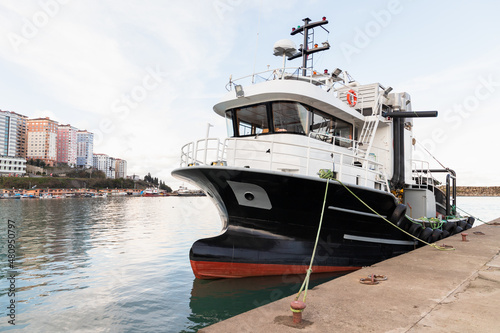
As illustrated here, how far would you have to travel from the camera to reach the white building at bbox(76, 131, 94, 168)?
170m

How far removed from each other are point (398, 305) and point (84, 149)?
646ft

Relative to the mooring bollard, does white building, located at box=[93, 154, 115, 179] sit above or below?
above

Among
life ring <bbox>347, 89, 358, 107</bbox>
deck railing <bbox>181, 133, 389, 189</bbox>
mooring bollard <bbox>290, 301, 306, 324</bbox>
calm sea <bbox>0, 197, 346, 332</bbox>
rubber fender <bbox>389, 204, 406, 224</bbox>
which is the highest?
life ring <bbox>347, 89, 358, 107</bbox>

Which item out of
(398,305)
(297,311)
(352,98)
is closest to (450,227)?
(352,98)

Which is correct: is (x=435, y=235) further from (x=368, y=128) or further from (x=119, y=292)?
(x=119, y=292)

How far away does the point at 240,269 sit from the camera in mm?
7785

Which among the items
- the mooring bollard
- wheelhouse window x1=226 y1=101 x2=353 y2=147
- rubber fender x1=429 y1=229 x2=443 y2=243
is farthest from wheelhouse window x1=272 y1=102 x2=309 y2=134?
the mooring bollard

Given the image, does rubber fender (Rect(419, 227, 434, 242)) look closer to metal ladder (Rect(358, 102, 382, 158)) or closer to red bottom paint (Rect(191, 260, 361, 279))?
metal ladder (Rect(358, 102, 382, 158))

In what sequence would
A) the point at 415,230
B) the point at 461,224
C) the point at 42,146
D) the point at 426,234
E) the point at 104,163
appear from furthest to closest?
the point at 104,163 < the point at 42,146 < the point at 461,224 < the point at 426,234 < the point at 415,230

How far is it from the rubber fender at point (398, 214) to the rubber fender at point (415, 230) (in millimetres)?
862

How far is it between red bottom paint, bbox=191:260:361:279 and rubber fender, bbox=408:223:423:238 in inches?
105

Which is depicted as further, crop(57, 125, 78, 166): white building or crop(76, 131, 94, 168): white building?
crop(76, 131, 94, 168): white building

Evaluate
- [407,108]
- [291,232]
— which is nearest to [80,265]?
[291,232]

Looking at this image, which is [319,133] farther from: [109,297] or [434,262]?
[109,297]
